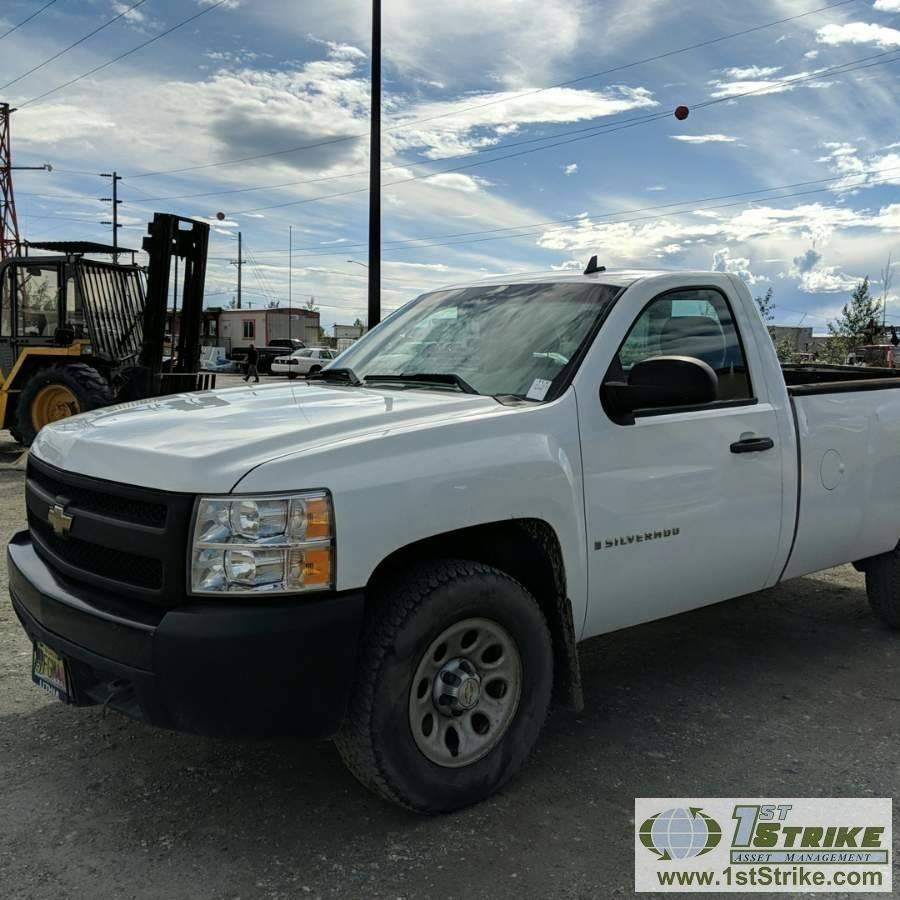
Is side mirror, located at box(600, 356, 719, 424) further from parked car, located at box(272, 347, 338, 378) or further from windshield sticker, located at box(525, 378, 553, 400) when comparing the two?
parked car, located at box(272, 347, 338, 378)

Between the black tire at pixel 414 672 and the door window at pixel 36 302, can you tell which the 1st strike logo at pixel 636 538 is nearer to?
the black tire at pixel 414 672

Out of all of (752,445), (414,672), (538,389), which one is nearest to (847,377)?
(752,445)

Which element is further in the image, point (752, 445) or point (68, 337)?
point (68, 337)

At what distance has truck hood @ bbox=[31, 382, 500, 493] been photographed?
8.77 feet

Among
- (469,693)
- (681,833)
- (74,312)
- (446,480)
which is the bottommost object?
(681,833)

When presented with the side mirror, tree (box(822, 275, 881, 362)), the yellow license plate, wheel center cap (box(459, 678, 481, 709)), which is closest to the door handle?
the side mirror

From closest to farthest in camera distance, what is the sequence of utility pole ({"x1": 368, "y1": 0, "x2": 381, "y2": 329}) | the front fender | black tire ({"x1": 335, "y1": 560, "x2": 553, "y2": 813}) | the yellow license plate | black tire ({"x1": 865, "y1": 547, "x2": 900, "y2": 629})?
the front fender → black tire ({"x1": 335, "y1": 560, "x2": 553, "y2": 813}) → the yellow license plate → black tire ({"x1": 865, "y1": 547, "x2": 900, "y2": 629}) → utility pole ({"x1": 368, "y1": 0, "x2": 381, "y2": 329})

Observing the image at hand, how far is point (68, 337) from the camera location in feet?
38.2

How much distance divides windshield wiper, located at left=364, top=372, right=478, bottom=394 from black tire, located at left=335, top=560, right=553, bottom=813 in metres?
0.86

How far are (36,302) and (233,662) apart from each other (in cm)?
1076

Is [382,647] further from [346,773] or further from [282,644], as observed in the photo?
[346,773]

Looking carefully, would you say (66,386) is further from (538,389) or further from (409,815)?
(409,815)

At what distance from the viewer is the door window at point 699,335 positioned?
380cm

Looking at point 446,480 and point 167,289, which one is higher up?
point 167,289
